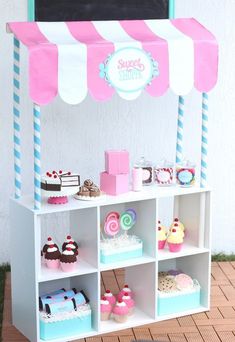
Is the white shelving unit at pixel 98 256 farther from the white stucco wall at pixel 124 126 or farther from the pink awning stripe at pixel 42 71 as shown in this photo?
the white stucco wall at pixel 124 126

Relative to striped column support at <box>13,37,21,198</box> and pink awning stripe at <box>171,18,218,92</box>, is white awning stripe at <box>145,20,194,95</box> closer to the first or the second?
pink awning stripe at <box>171,18,218,92</box>

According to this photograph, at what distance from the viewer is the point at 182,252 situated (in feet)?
15.9

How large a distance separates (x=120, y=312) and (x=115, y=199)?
2.07 feet

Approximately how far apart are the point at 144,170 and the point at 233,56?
1286mm

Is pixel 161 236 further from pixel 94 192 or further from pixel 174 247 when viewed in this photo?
pixel 94 192

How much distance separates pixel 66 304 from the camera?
456 cm

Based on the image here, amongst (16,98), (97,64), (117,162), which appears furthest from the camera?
(117,162)

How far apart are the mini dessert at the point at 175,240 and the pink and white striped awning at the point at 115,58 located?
812 millimetres

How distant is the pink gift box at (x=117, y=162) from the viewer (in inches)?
184

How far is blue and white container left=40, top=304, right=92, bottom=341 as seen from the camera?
14.8 ft

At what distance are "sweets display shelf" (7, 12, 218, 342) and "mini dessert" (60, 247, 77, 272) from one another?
39 millimetres

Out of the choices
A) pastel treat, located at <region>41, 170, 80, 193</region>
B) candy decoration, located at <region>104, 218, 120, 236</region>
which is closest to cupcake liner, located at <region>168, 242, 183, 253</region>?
candy decoration, located at <region>104, 218, 120, 236</region>

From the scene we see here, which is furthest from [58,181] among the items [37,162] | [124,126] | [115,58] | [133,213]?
[124,126]

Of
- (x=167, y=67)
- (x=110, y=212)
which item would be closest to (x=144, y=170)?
(x=110, y=212)
